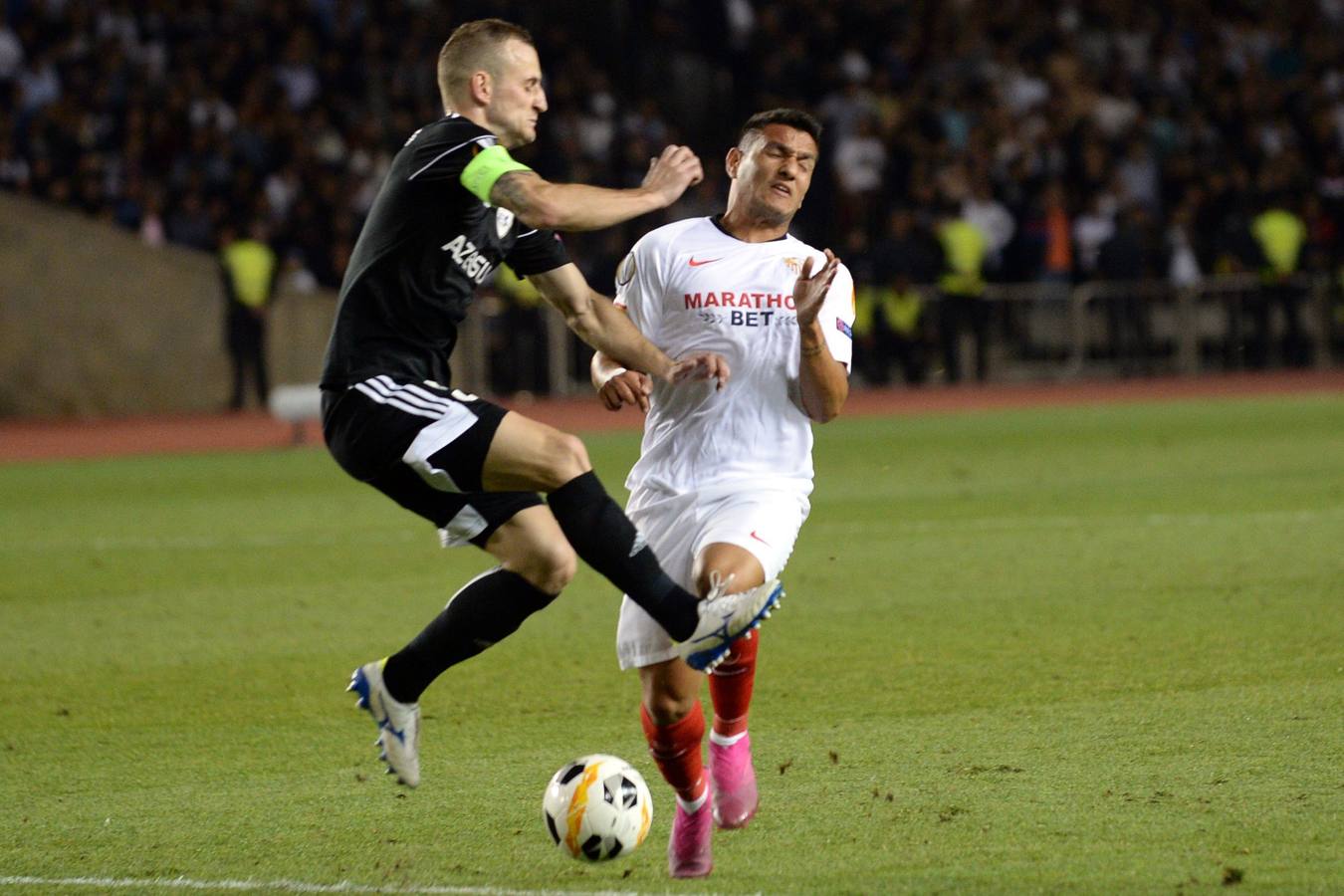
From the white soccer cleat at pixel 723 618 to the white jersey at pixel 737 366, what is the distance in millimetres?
503

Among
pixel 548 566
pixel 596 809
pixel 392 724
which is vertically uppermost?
pixel 548 566

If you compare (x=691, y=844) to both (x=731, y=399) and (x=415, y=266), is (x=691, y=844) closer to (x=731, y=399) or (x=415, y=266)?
(x=731, y=399)

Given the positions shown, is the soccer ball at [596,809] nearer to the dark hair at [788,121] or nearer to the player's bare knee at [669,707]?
the player's bare knee at [669,707]

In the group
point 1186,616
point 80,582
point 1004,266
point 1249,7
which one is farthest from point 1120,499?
point 1249,7

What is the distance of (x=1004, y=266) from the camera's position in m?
24.7

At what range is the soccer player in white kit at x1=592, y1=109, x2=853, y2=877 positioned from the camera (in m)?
5.41

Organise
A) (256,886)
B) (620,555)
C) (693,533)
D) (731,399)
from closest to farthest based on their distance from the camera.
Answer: (256,886)
(620,555)
(693,533)
(731,399)

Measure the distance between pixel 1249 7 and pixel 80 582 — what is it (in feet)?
77.9

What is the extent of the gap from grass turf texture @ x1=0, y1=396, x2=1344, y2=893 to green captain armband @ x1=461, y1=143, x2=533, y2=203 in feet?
5.64

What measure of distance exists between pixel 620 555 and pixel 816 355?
0.80 m

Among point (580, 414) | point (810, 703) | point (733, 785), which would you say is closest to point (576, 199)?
point (733, 785)

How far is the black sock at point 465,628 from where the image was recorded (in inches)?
216

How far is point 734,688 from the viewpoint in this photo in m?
5.67

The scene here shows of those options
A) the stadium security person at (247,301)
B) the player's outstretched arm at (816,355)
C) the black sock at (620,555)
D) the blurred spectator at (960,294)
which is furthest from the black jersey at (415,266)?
the blurred spectator at (960,294)
